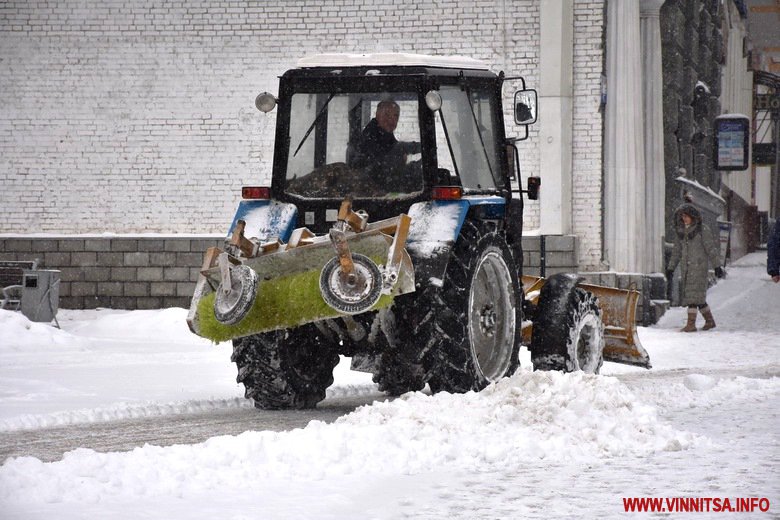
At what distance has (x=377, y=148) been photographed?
30.3ft

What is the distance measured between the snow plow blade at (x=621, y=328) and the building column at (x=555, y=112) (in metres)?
6.05

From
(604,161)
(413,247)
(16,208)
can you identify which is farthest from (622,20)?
(413,247)

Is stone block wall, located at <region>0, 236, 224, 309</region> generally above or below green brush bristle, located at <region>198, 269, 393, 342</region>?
below

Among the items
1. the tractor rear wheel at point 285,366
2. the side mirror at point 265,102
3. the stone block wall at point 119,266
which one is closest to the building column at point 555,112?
the stone block wall at point 119,266

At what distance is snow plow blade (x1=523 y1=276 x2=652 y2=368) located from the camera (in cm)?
1127

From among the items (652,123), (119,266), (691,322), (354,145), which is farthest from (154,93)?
(354,145)

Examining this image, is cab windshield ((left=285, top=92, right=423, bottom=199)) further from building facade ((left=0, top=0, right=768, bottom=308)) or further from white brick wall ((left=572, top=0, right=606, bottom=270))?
white brick wall ((left=572, top=0, right=606, bottom=270))

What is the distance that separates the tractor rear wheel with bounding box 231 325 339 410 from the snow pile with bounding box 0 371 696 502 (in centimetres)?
133

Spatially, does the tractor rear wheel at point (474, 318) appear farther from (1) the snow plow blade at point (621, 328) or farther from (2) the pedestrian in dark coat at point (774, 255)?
(2) the pedestrian in dark coat at point (774, 255)

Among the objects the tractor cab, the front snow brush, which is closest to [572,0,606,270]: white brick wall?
the tractor cab

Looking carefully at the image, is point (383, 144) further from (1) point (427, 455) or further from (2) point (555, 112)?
(2) point (555, 112)

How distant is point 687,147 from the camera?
24469 mm

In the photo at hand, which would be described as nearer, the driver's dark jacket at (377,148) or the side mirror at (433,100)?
the side mirror at (433,100)

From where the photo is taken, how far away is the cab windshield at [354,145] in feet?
29.8
